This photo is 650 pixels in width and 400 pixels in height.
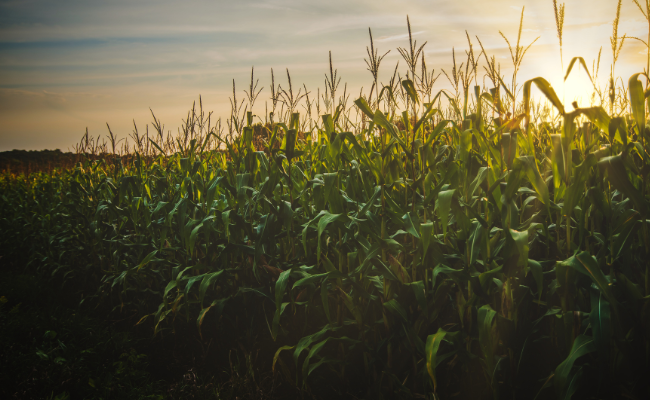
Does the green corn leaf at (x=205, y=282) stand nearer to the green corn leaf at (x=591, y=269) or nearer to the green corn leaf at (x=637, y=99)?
the green corn leaf at (x=591, y=269)

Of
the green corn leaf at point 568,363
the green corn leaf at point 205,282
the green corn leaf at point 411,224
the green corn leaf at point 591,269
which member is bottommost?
the green corn leaf at point 568,363

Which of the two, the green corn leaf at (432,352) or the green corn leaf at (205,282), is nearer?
the green corn leaf at (432,352)

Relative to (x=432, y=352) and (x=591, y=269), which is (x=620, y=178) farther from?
(x=432, y=352)

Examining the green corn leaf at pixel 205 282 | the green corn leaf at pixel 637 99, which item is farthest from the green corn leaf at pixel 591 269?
the green corn leaf at pixel 205 282

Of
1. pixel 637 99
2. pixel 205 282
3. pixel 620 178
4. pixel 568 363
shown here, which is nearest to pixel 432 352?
pixel 568 363

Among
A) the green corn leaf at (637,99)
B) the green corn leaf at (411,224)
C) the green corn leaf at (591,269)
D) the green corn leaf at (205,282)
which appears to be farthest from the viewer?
the green corn leaf at (205,282)

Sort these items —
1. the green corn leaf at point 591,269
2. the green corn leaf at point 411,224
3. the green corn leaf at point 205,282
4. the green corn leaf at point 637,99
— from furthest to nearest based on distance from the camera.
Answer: the green corn leaf at point 205,282 < the green corn leaf at point 411,224 < the green corn leaf at point 637,99 < the green corn leaf at point 591,269

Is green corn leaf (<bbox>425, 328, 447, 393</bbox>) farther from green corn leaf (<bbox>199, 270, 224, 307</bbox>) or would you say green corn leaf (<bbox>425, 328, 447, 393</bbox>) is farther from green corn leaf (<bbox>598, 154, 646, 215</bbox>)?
green corn leaf (<bbox>199, 270, 224, 307</bbox>)

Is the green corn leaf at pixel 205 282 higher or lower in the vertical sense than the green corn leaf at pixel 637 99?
lower

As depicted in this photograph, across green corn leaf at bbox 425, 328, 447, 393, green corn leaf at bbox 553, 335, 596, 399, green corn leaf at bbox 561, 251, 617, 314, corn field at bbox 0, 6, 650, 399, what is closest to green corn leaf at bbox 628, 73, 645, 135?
corn field at bbox 0, 6, 650, 399

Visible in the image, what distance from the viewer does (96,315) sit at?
3.34 metres

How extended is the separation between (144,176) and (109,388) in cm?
218

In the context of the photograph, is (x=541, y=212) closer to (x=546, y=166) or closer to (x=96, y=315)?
(x=546, y=166)

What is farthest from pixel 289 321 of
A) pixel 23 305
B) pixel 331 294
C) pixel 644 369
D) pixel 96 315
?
pixel 23 305
